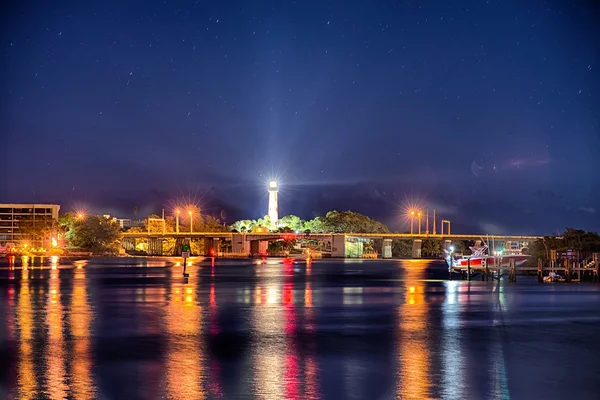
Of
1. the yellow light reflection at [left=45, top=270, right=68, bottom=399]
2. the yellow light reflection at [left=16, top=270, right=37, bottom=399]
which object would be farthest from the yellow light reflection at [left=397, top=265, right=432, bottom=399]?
the yellow light reflection at [left=16, top=270, right=37, bottom=399]

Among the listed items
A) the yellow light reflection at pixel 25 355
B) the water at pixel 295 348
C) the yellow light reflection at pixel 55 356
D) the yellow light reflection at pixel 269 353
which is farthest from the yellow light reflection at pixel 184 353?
the yellow light reflection at pixel 25 355

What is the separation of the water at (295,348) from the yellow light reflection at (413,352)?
0.15ft

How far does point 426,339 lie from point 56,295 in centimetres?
2689

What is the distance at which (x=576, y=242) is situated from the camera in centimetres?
8769

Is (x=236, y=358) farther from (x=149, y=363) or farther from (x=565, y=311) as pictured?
(x=565, y=311)

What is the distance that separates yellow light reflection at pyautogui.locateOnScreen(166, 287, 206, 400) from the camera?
18359 mm

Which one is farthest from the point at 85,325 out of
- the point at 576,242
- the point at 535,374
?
the point at 576,242

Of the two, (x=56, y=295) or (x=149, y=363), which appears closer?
(x=149, y=363)

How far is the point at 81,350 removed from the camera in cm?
2430

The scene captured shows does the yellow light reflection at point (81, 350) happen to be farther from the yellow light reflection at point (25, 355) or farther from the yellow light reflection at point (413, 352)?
the yellow light reflection at point (413, 352)

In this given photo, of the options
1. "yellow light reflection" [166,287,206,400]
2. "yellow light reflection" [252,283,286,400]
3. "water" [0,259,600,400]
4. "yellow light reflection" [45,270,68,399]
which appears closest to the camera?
"yellow light reflection" [45,270,68,399]

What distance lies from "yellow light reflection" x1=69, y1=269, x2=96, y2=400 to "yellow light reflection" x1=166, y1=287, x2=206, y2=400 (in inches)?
70.9

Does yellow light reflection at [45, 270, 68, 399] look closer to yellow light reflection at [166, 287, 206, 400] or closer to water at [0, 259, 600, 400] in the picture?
water at [0, 259, 600, 400]

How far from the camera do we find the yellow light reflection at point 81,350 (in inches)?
715
